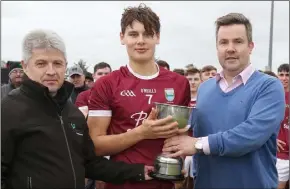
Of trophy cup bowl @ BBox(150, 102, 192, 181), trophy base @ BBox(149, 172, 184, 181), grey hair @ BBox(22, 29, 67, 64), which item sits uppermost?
grey hair @ BBox(22, 29, 67, 64)

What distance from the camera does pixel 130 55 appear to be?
11.6ft

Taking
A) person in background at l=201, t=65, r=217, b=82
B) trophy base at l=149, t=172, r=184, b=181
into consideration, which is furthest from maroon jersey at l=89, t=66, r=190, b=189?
person in background at l=201, t=65, r=217, b=82

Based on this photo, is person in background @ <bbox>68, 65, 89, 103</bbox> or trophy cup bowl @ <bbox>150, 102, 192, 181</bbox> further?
person in background @ <bbox>68, 65, 89, 103</bbox>

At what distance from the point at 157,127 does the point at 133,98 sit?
1.29 ft

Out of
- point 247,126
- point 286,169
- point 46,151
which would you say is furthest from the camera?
point 286,169

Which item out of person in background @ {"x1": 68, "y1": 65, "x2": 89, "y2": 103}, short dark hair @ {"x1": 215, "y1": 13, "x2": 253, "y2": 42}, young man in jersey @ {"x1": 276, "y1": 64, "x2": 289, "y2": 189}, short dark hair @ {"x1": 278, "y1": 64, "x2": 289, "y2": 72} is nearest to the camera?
short dark hair @ {"x1": 215, "y1": 13, "x2": 253, "y2": 42}

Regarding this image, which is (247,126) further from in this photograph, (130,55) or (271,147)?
(130,55)

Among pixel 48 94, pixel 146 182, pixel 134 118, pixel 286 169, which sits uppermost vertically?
pixel 48 94

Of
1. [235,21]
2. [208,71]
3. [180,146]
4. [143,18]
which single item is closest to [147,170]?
[180,146]

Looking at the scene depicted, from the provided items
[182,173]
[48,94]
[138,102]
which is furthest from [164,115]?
[48,94]

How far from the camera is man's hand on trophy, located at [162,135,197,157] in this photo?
3242 millimetres

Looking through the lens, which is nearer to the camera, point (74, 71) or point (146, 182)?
point (146, 182)

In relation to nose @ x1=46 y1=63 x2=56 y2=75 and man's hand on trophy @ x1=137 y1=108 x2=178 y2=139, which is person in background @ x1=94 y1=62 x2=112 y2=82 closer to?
man's hand on trophy @ x1=137 y1=108 x2=178 y2=139

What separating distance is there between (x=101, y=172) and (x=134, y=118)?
51 cm
